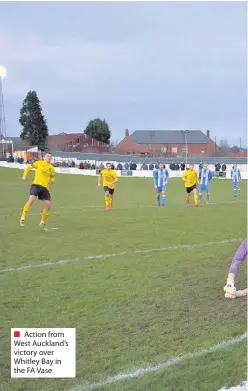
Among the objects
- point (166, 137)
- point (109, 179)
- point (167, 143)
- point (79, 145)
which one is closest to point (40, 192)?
point (109, 179)

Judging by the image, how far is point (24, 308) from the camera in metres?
6.01

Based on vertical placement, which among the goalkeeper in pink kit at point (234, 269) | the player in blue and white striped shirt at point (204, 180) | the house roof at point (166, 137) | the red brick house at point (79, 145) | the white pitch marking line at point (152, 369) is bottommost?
the white pitch marking line at point (152, 369)

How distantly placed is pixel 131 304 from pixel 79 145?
99.2m

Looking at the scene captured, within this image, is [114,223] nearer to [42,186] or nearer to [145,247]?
[42,186]

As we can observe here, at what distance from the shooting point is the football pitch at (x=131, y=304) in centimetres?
421

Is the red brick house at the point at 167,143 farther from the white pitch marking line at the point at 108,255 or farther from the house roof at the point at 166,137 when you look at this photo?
the white pitch marking line at the point at 108,255

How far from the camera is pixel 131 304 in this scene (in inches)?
243

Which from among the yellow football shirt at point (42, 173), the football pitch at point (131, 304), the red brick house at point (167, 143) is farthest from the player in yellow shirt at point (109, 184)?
the red brick house at point (167, 143)

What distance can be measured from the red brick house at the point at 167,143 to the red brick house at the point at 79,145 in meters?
7.90

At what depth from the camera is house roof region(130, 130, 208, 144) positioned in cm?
11186

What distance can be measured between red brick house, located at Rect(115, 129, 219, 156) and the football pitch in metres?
99.4

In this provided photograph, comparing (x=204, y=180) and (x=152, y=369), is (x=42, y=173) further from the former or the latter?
(x=204, y=180)

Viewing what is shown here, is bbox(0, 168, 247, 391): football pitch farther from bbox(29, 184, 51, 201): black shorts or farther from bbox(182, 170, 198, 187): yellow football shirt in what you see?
bbox(182, 170, 198, 187): yellow football shirt

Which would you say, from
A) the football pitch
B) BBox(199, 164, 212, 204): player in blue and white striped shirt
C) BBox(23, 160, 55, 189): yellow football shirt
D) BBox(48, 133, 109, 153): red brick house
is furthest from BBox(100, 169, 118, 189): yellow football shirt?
BBox(48, 133, 109, 153): red brick house
